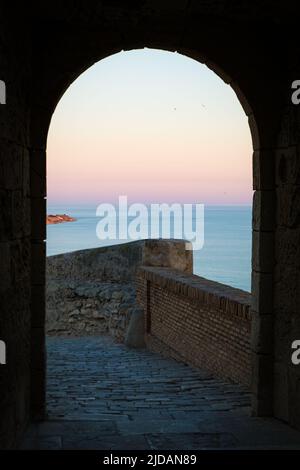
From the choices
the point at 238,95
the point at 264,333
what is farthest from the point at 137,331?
the point at 238,95

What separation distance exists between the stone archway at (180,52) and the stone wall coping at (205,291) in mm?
1307

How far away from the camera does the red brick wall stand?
7379 millimetres

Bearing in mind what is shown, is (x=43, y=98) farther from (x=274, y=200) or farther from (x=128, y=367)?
(x=128, y=367)

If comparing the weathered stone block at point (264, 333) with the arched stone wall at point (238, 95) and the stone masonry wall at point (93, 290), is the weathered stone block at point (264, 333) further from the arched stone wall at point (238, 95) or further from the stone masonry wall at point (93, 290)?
the stone masonry wall at point (93, 290)

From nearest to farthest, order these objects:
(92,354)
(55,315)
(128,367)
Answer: (128,367) < (92,354) < (55,315)

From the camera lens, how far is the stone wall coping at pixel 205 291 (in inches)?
287

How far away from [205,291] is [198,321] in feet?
2.27

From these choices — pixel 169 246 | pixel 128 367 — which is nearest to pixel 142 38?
pixel 128 367

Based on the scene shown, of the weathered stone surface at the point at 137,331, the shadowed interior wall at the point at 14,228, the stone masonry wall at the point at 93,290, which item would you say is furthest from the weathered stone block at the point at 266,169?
the stone masonry wall at the point at 93,290

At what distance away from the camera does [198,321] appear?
29.1 ft

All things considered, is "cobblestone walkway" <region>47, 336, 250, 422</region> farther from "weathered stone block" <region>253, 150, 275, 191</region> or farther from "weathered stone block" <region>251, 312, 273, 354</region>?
"weathered stone block" <region>253, 150, 275, 191</region>

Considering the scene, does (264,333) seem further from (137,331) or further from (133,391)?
(137,331)

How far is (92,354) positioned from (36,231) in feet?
21.8
